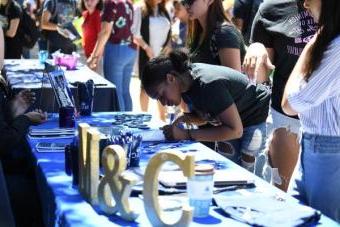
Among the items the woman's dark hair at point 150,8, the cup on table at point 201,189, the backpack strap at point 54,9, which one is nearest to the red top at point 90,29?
the backpack strap at point 54,9

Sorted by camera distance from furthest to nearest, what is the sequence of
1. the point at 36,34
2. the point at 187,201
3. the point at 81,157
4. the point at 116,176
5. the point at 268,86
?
the point at 36,34 < the point at 268,86 < the point at 81,157 < the point at 187,201 < the point at 116,176

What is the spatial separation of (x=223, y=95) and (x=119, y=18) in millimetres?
3788

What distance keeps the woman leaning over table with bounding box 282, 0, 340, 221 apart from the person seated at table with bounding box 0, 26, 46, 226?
1.41 meters

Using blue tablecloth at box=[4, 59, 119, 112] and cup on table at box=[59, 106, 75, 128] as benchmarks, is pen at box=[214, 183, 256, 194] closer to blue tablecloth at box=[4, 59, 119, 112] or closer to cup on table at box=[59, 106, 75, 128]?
cup on table at box=[59, 106, 75, 128]

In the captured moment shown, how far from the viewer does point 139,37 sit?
687cm

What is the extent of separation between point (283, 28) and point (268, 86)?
390 millimetres

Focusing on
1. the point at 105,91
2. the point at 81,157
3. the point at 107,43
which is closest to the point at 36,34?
the point at 107,43

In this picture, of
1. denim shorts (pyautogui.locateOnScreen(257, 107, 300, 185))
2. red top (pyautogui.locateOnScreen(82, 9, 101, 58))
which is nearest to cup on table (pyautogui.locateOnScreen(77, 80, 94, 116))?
denim shorts (pyautogui.locateOnScreen(257, 107, 300, 185))

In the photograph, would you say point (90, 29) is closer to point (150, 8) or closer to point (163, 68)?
point (150, 8)

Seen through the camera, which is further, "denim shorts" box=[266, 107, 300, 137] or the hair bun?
"denim shorts" box=[266, 107, 300, 137]

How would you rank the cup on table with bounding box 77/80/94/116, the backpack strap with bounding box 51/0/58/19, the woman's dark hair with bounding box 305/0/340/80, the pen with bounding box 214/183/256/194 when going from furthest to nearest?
the backpack strap with bounding box 51/0/58/19, the cup on table with bounding box 77/80/94/116, the pen with bounding box 214/183/256/194, the woman's dark hair with bounding box 305/0/340/80

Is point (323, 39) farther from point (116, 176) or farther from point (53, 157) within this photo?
point (53, 157)

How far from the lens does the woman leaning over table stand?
2.21m

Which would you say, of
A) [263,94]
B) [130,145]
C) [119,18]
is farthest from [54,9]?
[130,145]
